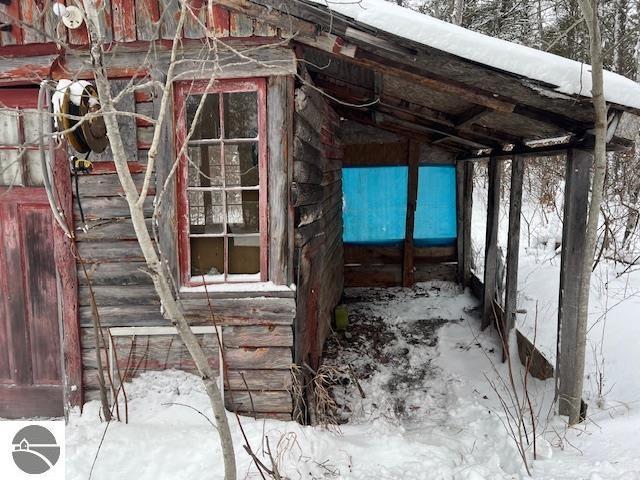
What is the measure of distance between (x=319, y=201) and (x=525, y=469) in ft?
9.78

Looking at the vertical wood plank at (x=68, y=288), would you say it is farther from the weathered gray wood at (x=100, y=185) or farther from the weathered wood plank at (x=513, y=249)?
the weathered wood plank at (x=513, y=249)

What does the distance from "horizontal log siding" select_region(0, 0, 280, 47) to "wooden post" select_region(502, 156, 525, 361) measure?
3.34 meters

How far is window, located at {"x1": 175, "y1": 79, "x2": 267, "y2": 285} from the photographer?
3.30 m

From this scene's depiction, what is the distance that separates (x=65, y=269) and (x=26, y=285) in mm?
491

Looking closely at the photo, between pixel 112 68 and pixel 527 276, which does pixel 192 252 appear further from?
pixel 527 276

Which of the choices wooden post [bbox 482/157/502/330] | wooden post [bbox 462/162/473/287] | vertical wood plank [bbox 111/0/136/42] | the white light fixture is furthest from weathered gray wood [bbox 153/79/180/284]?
wooden post [bbox 462/162/473/287]

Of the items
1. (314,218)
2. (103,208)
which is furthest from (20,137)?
(314,218)

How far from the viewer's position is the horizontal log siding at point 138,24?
317cm

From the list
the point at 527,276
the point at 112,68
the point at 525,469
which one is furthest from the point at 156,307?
the point at 527,276

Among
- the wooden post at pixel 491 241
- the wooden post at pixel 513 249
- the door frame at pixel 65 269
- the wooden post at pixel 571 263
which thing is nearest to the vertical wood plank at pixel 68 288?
the door frame at pixel 65 269

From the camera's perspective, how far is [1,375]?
12.3ft

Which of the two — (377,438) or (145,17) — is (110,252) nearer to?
(145,17)

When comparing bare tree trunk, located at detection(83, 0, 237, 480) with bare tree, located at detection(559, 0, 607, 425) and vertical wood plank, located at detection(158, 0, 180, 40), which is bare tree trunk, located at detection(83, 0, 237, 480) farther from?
bare tree, located at detection(559, 0, 607, 425)

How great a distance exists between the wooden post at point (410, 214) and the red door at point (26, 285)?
586cm
